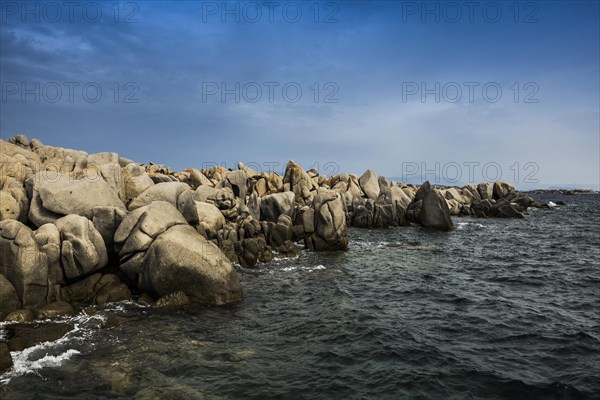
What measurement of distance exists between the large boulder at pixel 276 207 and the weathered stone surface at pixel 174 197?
40.4 ft

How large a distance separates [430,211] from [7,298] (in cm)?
4666

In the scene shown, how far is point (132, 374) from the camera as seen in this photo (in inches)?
470

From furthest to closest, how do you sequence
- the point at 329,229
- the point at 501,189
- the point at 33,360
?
the point at 501,189
the point at 329,229
the point at 33,360

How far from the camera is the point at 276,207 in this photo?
39.8 meters

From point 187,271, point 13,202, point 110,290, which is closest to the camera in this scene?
point 187,271

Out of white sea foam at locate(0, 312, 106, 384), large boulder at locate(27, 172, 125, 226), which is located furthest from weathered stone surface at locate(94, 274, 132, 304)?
large boulder at locate(27, 172, 125, 226)

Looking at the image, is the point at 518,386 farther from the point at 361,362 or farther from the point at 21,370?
the point at 21,370

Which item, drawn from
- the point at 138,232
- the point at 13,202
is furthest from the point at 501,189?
the point at 13,202

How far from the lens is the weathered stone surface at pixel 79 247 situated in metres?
18.7

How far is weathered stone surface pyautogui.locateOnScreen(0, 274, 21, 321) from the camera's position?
52.2ft

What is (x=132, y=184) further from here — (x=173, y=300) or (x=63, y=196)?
(x=173, y=300)

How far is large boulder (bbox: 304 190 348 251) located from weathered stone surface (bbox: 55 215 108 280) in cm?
1887

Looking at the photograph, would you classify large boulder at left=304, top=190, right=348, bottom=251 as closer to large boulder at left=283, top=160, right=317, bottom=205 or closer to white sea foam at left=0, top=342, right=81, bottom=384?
large boulder at left=283, top=160, right=317, bottom=205

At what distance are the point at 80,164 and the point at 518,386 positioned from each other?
38961mm
